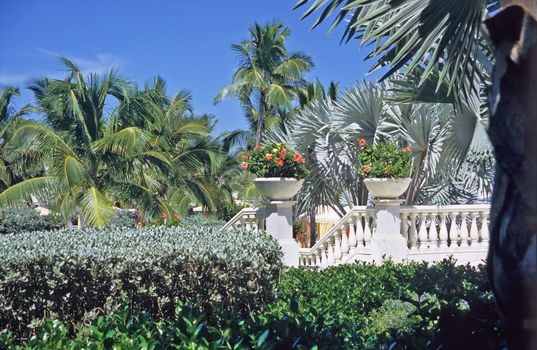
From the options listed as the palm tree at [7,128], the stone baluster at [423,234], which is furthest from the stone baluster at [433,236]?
the palm tree at [7,128]

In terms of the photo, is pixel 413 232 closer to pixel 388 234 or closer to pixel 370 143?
pixel 388 234

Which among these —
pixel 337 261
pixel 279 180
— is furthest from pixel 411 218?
pixel 279 180

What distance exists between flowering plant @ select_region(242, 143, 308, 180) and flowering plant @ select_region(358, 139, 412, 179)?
45.1 inches

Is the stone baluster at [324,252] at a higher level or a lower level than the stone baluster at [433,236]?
lower

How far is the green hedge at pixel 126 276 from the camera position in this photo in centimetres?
495

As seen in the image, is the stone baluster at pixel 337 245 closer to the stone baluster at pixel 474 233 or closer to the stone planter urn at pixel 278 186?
the stone planter urn at pixel 278 186

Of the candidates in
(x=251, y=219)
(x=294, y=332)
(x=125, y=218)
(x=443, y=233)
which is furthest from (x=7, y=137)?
(x=294, y=332)

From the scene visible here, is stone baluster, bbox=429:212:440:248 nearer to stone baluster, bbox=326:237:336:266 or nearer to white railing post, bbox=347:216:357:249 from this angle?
white railing post, bbox=347:216:357:249

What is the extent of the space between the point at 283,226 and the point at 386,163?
2.08 meters

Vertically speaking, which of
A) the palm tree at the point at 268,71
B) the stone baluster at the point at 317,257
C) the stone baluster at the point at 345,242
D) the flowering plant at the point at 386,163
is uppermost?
the palm tree at the point at 268,71

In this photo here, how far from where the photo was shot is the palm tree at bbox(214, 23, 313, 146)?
1131 inches

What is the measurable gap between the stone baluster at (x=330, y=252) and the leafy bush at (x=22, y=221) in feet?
28.3

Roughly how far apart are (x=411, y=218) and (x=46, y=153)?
8.57 m

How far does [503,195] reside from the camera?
188 cm
